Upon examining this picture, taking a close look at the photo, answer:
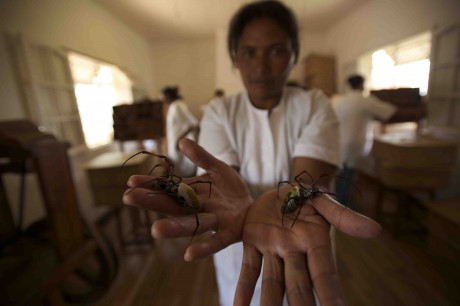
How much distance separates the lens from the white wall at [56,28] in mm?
445

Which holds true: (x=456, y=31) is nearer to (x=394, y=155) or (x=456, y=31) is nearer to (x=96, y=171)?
(x=394, y=155)

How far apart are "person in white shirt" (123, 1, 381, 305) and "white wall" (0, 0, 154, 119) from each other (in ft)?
1.18

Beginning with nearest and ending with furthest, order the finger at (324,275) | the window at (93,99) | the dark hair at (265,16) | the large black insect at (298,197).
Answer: the finger at (324,275)
the large black insect at (298,197)
the window at (93,99)
the dark hair at (265,16)

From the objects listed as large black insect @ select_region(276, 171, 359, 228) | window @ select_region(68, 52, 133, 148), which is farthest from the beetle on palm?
window @ select_region(68, 52, 133, 148)

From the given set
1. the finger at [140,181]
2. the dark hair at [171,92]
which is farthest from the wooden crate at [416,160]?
the dark hair at [171,92]

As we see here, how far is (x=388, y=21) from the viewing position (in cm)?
49

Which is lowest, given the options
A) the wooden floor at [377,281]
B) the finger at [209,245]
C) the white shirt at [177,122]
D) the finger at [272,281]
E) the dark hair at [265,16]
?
the wooden floor at [377,281]

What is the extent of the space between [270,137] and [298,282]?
0.45 metres

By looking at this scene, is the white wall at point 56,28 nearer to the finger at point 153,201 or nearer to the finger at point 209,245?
the finger at point 153,201

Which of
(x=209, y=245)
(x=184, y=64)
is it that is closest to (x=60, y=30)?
(x=184, y=64)

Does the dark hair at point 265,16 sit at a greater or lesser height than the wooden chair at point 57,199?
greater

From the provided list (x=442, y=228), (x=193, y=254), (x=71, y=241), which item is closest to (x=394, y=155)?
(x=442, y=228)

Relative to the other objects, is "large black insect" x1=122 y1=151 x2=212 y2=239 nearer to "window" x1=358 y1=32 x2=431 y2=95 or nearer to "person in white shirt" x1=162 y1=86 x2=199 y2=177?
"person in white shirt" x1=162 y1=86 x2=199 y2=177

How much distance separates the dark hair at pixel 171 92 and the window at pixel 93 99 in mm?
266
